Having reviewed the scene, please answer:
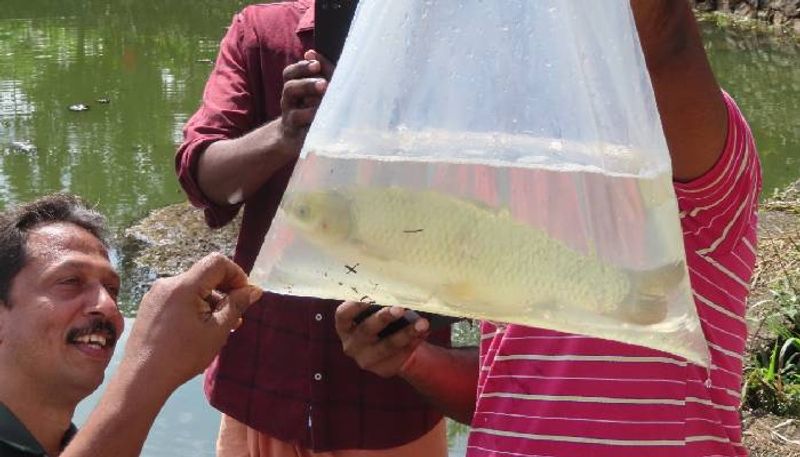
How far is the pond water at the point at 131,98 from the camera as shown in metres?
5.84

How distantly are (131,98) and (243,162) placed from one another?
6.56 m

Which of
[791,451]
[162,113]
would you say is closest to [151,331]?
[791,451]

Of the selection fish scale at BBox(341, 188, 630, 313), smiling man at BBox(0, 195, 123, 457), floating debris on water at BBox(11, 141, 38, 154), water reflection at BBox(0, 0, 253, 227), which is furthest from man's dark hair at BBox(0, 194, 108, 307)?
floating debris on water at BBox(11, 141, 38, 154)

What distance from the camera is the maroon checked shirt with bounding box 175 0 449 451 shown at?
76.7 inches

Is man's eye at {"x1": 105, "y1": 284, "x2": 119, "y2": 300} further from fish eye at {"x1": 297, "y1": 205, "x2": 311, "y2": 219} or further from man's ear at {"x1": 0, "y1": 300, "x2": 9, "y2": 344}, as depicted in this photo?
fish eye at {"x1": 297, "y1": 205, "x2": 311, "y2": 219}

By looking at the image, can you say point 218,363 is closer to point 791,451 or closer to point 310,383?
point 310,383

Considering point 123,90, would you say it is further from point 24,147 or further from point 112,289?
point 112,289

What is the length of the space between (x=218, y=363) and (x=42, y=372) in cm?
40

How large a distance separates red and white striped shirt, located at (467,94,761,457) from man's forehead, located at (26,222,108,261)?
75cm

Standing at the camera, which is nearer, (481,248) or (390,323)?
(481,248)

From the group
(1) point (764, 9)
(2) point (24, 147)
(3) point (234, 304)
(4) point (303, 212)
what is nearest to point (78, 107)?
(2) point (24, 147)

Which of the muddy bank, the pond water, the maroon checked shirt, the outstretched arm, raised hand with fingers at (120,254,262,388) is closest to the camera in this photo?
the outstretched arm

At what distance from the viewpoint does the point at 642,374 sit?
4.58ft

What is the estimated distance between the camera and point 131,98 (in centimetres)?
813
